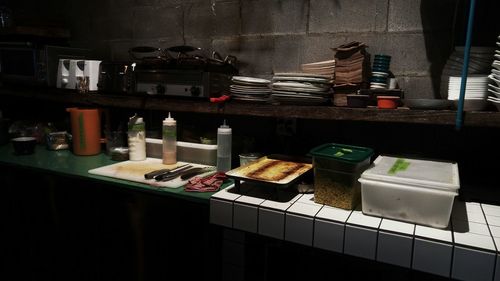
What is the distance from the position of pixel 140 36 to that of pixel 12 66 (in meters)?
1.03

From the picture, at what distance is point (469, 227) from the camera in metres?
1.27

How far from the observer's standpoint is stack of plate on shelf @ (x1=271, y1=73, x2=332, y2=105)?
1.71 meters

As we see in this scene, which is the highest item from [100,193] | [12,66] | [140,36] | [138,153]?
[140,36]

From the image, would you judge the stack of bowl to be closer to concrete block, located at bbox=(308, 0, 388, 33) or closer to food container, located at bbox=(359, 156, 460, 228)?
concrete block, located at bbox=(308, 0, 388, 33)

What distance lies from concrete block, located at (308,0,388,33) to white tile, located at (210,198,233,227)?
1.22m

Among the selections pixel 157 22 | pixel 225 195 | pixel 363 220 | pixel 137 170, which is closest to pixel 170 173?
pixel 137 170

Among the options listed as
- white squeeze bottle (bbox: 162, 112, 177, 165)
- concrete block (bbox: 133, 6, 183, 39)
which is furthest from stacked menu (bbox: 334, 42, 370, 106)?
concrete block (bbox: 133, 6, 183, 39)

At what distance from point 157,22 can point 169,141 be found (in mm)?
1066

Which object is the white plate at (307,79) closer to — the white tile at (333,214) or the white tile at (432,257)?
the white tile at (333,214)

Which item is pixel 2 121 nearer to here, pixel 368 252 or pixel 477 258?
pixel 368 252

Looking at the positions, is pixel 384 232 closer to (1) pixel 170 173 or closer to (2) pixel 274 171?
(2) pixel 274 171

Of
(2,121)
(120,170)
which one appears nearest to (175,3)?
(120,170)

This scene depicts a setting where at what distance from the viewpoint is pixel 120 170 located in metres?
1.97

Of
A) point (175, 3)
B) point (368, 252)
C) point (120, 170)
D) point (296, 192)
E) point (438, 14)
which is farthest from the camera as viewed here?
point (175, 3)
